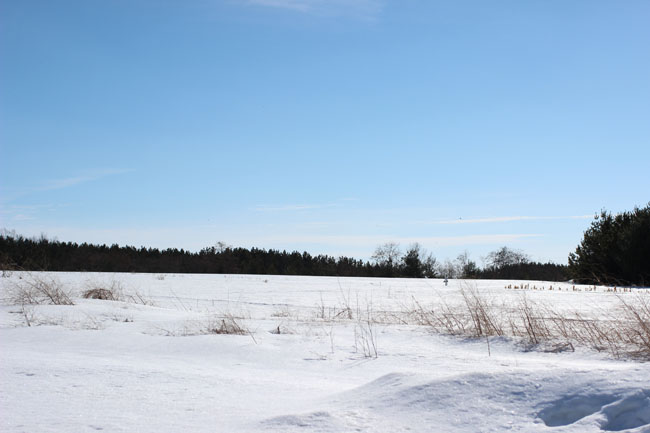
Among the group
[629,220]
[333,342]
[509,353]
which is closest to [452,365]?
[509,353]

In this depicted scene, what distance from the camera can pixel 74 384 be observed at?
→ 3.39 meters

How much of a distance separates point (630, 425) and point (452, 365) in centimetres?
234

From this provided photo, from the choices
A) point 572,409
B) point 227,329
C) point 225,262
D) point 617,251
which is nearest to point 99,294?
point 227,329

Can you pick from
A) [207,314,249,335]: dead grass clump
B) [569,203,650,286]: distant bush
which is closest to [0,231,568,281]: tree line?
[569,203,650,286]: distant bush

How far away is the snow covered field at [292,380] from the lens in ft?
7.80

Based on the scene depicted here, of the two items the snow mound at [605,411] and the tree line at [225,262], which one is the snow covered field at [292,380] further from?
the tree line at [225,262]

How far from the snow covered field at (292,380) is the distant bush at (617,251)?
15.6 m

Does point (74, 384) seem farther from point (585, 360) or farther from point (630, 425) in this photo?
point (585, 360)

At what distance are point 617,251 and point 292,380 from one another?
21.2m

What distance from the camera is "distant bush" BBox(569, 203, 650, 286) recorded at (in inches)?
771

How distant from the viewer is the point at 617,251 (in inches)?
809

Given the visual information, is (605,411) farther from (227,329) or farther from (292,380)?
(227,329)

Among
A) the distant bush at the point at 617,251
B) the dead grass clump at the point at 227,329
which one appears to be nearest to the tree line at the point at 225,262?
the distant bush at the point at 617,251

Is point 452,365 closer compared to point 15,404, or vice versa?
point 15,404
